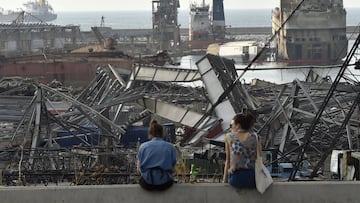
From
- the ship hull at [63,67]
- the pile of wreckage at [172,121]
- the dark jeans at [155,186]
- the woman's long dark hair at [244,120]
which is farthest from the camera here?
the ship hull at [63,67]

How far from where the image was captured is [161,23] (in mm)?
142375

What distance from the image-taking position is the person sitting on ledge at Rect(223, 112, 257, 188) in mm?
7516

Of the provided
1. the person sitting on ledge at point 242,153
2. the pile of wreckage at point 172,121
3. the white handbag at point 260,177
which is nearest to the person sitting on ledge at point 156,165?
the person sitting on ledge at point 242,153

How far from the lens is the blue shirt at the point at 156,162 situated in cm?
754

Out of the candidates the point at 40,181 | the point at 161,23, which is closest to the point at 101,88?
the point at 40,181

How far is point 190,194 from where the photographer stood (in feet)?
25.0

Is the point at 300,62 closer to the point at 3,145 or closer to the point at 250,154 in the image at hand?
the point at 3,145

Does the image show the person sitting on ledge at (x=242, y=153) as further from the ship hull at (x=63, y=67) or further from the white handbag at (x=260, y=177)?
the ship hull at (x=63, y=67)

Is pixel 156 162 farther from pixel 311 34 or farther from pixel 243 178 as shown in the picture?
pixel 311 34

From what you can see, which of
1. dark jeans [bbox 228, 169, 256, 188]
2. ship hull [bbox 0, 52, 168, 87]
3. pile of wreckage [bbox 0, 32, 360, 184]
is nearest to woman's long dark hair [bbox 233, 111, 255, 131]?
dark jeans [bbox 228, 169, 256, 188]

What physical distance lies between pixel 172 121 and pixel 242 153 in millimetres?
17609

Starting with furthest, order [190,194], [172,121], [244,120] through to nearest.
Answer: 1. [172,121]
2. [190,194]
3. [244,120]

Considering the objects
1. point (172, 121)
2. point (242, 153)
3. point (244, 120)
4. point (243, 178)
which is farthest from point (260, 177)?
point (172, 121)

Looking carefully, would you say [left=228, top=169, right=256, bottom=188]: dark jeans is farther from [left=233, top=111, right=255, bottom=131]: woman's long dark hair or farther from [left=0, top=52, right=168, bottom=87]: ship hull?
[left=0, top=52, right=168, bottom=87]: ship hull
